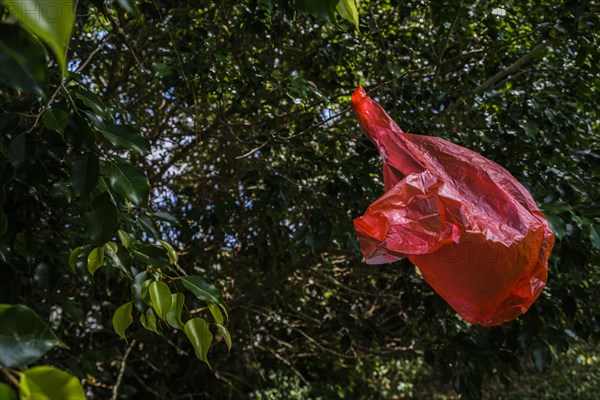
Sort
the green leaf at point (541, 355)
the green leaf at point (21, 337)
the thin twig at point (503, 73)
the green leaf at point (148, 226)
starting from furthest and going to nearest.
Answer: the thin twig at point (503, 73) → the green leaf at point (541, 355) → the green leaf at point (148, 226) → the green leaf at point (21, 337)

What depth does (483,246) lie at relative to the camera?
136cm

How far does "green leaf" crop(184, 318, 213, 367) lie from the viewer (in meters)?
1.04

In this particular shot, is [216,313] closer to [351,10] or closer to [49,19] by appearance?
[351,10]

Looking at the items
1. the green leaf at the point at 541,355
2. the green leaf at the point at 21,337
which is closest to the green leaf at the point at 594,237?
the green leaf at the point at 541,355

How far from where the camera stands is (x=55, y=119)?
3.37 ft

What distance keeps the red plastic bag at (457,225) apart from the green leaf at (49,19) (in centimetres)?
92

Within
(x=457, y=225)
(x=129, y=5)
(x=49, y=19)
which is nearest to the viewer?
(x=49, y=19)

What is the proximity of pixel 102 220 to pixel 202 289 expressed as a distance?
0.74ft

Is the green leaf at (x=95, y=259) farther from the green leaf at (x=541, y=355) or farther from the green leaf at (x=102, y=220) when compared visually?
the green leaf at (x=541, y=355)

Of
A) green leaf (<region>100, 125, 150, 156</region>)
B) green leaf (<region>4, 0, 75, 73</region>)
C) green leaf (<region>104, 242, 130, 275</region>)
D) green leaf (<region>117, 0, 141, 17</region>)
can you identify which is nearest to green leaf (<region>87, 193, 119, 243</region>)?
green leaf (<region>100, 125, 150, 156</region>)

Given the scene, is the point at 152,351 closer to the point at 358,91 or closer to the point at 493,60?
the point at 493,60

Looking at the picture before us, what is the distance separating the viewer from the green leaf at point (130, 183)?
1103 millimetres

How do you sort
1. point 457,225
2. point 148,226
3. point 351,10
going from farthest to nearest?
point 148,226, point 457,225, point 351,10

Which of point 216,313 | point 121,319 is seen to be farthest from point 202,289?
point 121,319
